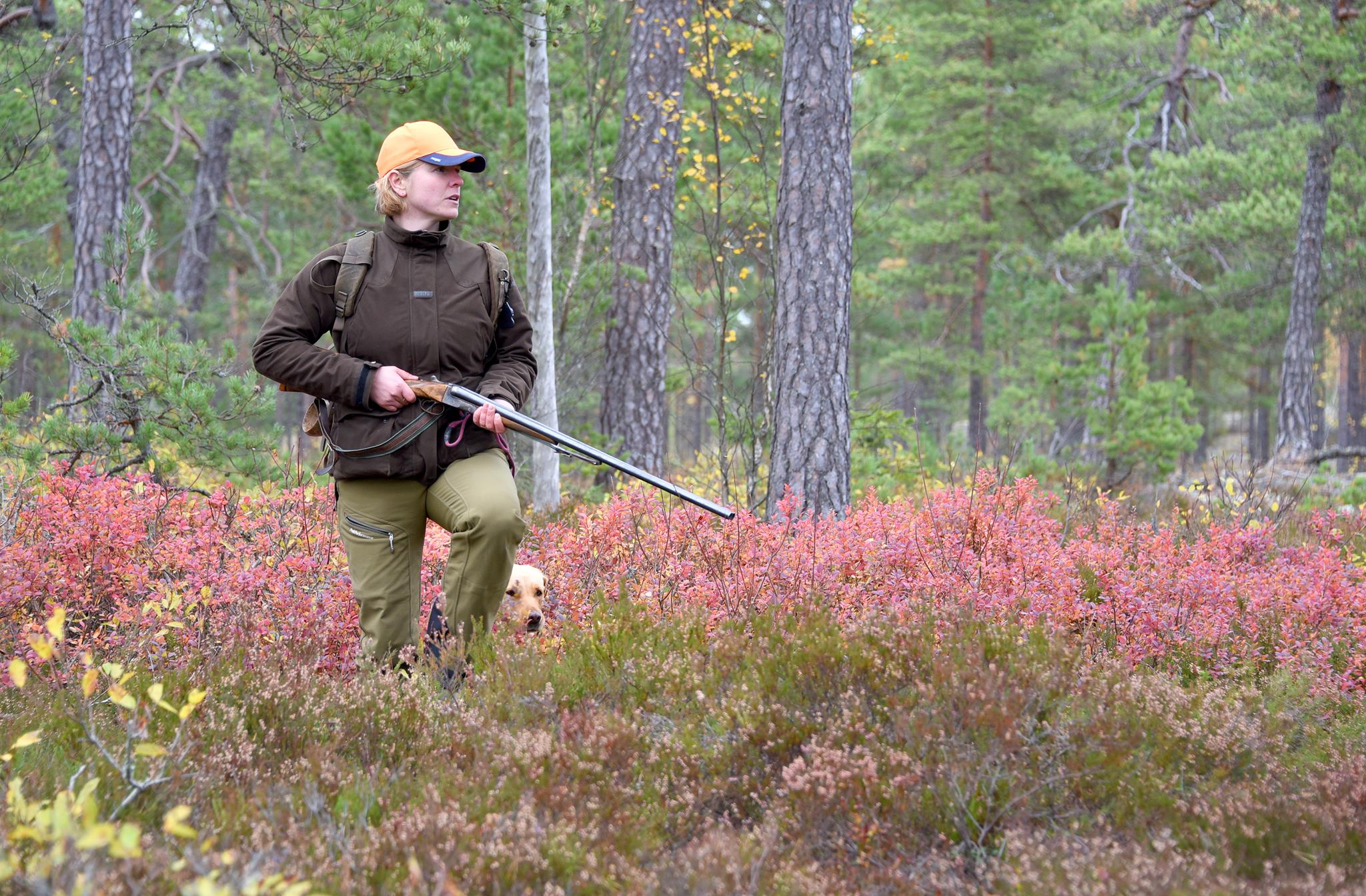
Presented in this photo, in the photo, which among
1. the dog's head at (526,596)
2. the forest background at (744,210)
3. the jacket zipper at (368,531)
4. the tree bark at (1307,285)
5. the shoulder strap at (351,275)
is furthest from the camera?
the tree bark at (1307,285)

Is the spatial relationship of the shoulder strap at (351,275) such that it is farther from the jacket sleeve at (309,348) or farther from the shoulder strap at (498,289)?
the shoulder strap at (498,289)

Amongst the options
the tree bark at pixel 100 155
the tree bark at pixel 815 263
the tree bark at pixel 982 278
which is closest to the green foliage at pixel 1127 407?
the tree bark at pixel 815 263

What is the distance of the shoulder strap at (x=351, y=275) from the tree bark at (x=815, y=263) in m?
3.19

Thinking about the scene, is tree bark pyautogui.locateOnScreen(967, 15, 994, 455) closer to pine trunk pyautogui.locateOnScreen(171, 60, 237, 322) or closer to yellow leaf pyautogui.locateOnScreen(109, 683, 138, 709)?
pine trunk pyautogui.locateOnScreen(171, 60, 237, 322)

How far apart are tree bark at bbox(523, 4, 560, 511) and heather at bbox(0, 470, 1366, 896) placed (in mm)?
2689

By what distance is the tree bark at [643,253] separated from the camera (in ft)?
33.6

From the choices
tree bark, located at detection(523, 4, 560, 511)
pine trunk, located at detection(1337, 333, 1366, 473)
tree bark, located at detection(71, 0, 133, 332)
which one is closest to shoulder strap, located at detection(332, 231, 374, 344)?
tree bark, located at detection(523, 4, 560, 511)

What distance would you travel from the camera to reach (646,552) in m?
5.36

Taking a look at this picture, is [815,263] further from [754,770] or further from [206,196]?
[206,196]

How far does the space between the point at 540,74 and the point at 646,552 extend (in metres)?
4.06

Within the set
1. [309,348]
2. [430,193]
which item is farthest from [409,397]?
[430,193]

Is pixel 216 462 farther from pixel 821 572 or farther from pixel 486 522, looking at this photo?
pixel 821 572

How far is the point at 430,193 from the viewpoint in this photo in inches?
164

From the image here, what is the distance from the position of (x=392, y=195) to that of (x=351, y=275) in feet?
1.28
